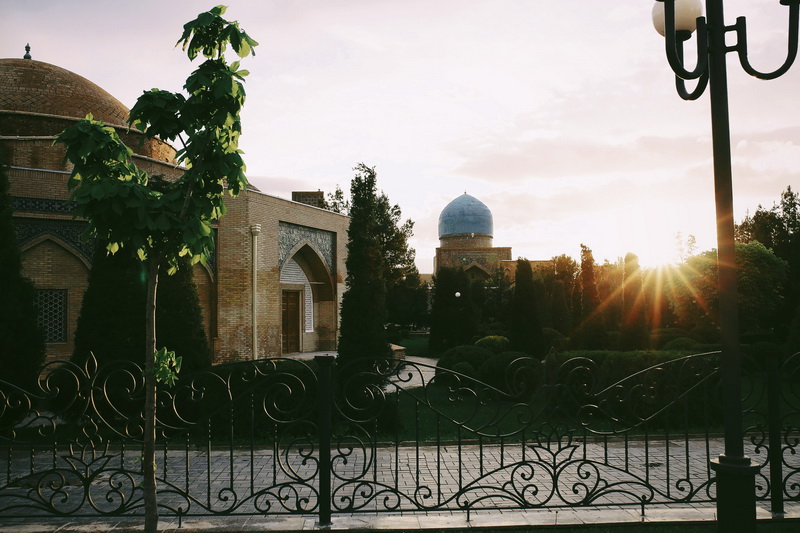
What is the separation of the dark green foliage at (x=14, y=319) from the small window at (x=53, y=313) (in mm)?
4980

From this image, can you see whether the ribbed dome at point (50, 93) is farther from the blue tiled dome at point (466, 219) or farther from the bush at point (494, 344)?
the blue tiled dome at point (466, 219)

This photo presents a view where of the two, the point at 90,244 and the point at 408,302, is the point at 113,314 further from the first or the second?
the point at 408,302

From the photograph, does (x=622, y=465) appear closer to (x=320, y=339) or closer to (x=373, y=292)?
(x=373, y=292)

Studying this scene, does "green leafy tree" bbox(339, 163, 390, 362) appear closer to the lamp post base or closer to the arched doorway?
the lamp post base

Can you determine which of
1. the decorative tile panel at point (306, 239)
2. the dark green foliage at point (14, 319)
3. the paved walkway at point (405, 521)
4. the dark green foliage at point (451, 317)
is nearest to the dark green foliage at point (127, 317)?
the dark green foliage at point (14, 319)

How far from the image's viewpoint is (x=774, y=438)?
4320 millimetres

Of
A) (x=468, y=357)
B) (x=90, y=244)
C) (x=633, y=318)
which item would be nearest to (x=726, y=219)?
(x=633, y=318)

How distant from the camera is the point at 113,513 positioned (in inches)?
166

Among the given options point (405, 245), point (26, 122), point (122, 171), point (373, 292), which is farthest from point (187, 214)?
point (405, 245)

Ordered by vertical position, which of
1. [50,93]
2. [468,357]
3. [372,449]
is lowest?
[468,357]

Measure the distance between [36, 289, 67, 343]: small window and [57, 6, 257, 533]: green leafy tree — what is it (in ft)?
37.7

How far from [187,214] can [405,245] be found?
94.2 ft

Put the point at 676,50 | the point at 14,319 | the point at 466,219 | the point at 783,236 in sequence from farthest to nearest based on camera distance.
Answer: the point at 466,219 < the point at 783,236 < the point at 14,319 < the point at 676,50

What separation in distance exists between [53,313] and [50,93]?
273 inches
